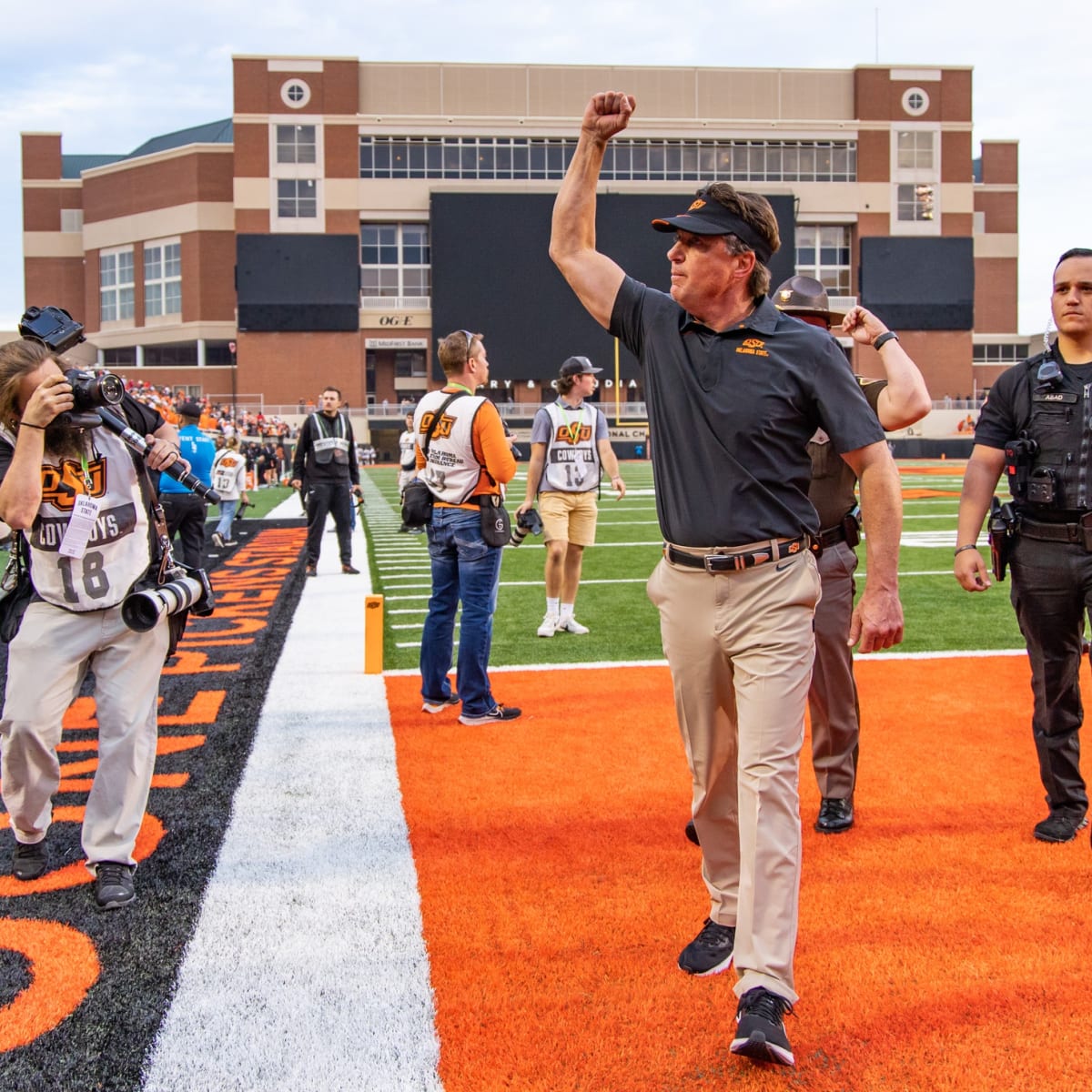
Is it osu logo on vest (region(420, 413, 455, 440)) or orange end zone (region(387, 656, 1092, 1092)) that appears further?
osu logo on vest (region(420, 413, 455, 440))

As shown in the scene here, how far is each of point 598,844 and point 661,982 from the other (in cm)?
121

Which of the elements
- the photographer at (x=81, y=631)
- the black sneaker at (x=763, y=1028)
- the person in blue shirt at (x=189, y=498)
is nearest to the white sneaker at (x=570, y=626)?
the person in blue shirt at (x=189, y=498)

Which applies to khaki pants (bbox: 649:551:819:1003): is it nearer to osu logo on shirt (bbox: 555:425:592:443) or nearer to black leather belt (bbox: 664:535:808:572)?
black leather belt (bbox: 664:535:808:572)

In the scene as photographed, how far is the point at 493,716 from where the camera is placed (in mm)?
6762

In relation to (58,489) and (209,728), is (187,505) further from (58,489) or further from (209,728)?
(58,489)

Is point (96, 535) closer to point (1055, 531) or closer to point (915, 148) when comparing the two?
point (1055, 531)

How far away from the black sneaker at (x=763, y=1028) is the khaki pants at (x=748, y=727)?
0.03 m

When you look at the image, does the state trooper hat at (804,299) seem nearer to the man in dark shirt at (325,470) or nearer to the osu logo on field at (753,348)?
the osu logo on field at (753,348)

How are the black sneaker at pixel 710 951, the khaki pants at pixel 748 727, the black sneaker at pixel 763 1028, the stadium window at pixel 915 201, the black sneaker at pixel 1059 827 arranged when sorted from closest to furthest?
the black sneaker at pixel 763 1028, the khaki pants at pixel 748 727, the black sneaker at pixel 710 951, the black sneaker at pixel 1059 827, the stadium window at pixel 915 201

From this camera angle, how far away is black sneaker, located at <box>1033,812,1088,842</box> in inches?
181

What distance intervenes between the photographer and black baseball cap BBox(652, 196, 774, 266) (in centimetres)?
209

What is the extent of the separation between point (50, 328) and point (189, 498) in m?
6.00

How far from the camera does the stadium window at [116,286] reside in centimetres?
7788

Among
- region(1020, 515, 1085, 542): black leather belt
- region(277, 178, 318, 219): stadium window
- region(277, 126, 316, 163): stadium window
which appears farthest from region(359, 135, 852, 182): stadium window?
region(1020, 515, 1085, 542): black leather belt
